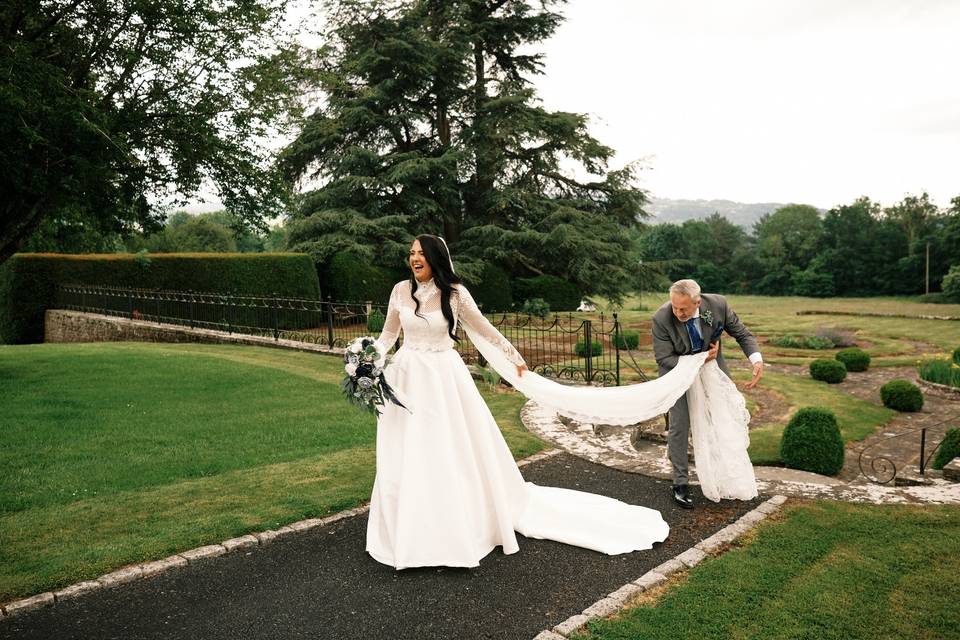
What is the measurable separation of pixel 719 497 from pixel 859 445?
195 inches

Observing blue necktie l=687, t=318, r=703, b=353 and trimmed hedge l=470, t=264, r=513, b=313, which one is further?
trimmed hedge l=470, t=264, r=513, b=313

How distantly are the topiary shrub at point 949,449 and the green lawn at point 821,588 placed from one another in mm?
2518

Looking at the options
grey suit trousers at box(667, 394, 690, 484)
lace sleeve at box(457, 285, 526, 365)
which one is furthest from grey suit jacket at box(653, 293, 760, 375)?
lace sleeve at box(457, 285, 526, 365)

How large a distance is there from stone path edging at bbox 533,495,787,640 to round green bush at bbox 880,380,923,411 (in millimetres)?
7689

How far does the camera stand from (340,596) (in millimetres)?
4125

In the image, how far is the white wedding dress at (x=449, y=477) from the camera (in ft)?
14.9

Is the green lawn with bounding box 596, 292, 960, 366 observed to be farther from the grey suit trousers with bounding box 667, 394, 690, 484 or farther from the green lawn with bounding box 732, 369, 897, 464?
the grey suit trousers with bounding box 667, 394, 690, 484

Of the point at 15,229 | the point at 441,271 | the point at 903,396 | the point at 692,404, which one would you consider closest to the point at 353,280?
the point at 15,229

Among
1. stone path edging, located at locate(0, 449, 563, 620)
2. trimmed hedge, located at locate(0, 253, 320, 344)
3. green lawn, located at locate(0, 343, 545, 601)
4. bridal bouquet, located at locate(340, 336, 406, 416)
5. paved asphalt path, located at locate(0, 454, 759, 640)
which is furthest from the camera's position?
trimmed hedge, located at locate(0, 253, 320, 344)

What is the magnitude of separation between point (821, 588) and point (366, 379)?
3.43 m

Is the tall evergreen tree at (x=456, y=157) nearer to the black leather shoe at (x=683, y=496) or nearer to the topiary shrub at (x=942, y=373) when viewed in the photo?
the topiary shrub at (x=942, y=373)

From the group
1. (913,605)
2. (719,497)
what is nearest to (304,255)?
(719,497)

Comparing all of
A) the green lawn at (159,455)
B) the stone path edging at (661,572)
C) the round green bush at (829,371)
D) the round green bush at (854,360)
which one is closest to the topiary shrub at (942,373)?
the round green bush at (829,371)

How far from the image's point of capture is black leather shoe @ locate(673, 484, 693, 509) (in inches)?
226
